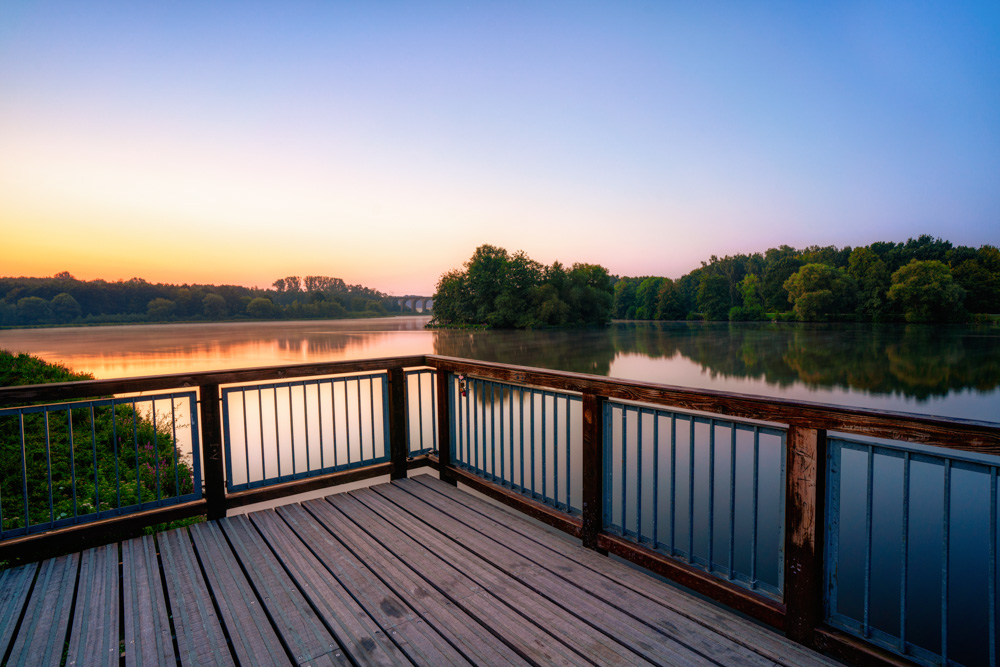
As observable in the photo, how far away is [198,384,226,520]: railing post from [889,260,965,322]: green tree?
78841mm

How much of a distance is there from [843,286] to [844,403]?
3092 inches

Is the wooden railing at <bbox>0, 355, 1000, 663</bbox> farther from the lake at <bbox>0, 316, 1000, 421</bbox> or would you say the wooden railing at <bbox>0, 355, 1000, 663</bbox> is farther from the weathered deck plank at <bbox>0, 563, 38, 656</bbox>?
the lake at <bbox>0, 316, 1000, 421</bbox>

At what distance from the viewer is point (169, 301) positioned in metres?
75.4

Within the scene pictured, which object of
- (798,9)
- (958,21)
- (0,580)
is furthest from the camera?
(958,21)

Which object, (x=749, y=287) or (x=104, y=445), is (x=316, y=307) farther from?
(x=104, y=445)

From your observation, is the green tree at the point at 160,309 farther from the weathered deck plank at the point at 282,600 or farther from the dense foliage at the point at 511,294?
the weathered deck plank at the point at 282,600

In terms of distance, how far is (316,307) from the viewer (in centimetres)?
9594

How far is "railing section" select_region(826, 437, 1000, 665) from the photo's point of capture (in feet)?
5.43

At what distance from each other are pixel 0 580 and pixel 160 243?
143 ft

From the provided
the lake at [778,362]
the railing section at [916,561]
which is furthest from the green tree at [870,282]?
the railing section at [916,561]

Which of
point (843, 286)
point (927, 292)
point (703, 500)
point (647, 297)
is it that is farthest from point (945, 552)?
point (647, 297)

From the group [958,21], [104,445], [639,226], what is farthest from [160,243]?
[958,21]

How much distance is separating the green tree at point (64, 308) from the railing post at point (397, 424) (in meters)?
76.0

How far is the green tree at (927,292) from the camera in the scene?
58.7 meters
